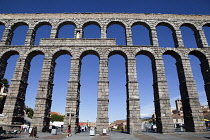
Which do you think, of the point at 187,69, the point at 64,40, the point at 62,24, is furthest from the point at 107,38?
Answer: the point at 187,69

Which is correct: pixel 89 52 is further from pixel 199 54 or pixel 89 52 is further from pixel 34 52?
pixel 199 54

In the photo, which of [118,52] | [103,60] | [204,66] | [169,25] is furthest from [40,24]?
[204,66]

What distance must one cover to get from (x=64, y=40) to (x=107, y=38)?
6053mm

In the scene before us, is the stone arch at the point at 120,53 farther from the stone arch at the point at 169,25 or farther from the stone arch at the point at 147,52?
the stone arch at the point at 169,25

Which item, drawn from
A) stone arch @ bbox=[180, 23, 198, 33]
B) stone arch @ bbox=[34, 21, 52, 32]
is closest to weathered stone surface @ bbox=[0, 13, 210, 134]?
stone arch @ bbox=[34, 21, 52, 32]

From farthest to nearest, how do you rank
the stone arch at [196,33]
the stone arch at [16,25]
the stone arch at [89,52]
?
the stone arch at [16,25] → the stone arch at [196,33] → the stone arch at [89,52]

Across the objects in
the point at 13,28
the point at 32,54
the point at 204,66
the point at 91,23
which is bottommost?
the point at 204,66

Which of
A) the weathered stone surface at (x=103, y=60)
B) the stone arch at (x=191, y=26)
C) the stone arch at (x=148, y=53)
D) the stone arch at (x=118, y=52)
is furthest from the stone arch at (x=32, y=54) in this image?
the stone arch at (x=191, y=26)

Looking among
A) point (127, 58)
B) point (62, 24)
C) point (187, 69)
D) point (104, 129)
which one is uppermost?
point (62, 24)

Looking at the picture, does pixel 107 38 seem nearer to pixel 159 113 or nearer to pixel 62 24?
pixel 62 24

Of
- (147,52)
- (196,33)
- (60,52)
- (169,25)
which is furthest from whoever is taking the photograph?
(169,25)

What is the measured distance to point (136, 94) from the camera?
1744 cm

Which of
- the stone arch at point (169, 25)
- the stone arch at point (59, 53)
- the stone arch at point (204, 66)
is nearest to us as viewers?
the stone arch at point (204, 66)

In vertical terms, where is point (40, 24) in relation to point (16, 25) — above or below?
above
